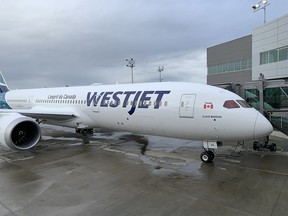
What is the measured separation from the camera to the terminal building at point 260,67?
12680mm

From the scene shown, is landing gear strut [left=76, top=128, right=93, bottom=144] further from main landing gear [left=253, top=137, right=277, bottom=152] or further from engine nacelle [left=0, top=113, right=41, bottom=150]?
main landing gear [left=253, top=137, right=277, bottom=152]

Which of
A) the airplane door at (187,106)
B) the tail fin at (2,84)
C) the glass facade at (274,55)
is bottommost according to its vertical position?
the airplane door at (187,106)

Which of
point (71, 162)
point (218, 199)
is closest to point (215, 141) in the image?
point (218, 199)

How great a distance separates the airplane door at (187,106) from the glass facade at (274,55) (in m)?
26.7

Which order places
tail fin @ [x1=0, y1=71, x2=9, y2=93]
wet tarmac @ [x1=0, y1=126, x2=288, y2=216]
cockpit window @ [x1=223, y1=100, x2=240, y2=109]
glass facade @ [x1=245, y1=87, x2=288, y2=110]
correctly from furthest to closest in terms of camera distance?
tail fin @ [x1=0, y1=71, x2=9, y2=93] < glass facade @ [x1=245, y1=87, x2=288, y2=110] < cockpit window @ [x1=223, y1=100, x2=240, y2=109] < wet tarmac @ [x1=0, y1=126, x2=288, y2=216]

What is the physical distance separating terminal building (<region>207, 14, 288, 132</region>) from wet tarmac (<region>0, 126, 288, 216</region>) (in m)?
2.39

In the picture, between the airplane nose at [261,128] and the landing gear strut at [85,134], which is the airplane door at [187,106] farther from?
the landing gear strut at [85,134]

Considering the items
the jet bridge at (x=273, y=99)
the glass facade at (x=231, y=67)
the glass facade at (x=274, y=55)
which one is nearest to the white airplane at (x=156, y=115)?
the jet bridge at (x=273, y=99)

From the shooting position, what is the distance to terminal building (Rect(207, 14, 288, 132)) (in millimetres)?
12680

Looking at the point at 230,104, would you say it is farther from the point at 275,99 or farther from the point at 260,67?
the point at 260,67

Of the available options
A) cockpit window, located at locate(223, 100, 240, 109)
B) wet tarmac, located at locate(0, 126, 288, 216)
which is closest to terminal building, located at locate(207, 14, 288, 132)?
wet tarmac, located at locate(0, 126, 288, 216)

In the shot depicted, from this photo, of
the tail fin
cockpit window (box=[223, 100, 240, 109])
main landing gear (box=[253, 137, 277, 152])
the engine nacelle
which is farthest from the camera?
the tail fin

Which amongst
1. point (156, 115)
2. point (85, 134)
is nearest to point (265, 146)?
point (156, 115)

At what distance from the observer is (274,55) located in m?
33.8
